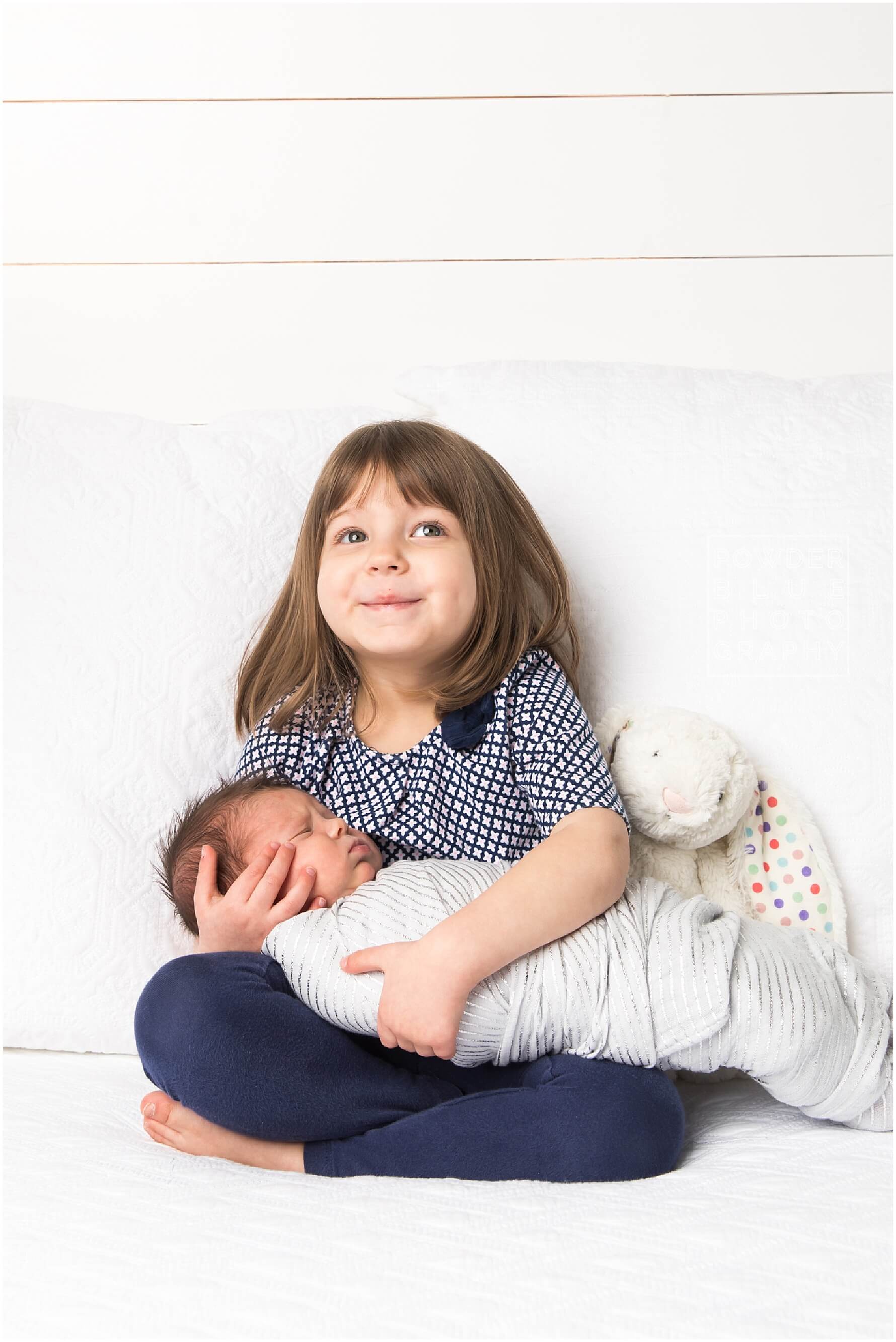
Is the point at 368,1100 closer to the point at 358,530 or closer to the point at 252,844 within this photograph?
the point at 252,844

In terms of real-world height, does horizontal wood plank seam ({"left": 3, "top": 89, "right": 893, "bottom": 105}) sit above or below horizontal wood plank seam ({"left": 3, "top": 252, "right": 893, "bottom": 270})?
above

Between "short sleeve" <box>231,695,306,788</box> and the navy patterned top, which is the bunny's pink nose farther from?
"short sleeve" <box>231,695,306,788</box>

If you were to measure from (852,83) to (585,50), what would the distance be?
1.14ft

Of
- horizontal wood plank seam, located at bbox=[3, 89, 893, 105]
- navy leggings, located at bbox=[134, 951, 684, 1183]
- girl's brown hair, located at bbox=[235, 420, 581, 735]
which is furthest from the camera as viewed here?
horizontal wood plank seam, located at bbox=[3, 89, 893, 105]

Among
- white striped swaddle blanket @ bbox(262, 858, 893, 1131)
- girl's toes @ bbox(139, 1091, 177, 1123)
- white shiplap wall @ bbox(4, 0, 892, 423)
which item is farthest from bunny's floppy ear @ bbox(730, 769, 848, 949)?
white shiplap wall @ bbox(4, 0, 892, 423)

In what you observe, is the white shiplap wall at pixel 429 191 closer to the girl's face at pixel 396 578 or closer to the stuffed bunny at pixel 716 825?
the girl's face at pixel 396 578

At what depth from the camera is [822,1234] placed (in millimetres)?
648

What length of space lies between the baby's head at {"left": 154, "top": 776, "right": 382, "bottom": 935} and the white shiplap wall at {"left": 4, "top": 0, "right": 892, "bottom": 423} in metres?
0.69

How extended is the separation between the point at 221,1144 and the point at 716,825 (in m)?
0.50

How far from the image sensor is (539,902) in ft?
2.84

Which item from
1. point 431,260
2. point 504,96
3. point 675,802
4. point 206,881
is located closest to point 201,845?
point 206,881

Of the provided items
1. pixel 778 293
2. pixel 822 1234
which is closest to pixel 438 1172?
pixel 822 1234

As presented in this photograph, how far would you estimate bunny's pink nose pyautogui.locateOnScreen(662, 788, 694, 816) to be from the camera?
1003mm

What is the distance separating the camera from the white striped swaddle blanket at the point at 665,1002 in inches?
33.2
